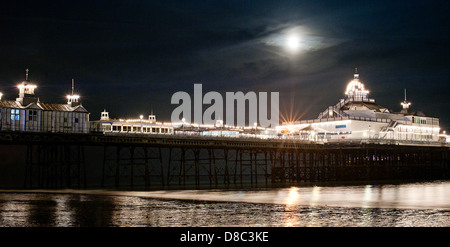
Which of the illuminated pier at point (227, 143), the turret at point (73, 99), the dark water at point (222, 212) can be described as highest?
the turret at point (73, 99)

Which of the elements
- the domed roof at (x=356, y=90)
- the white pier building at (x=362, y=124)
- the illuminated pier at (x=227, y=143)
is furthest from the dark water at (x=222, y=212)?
the domed roof at (x=356, y=90)

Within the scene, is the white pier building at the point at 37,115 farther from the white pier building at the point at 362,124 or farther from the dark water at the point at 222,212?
the white pier building at the point at 362,124

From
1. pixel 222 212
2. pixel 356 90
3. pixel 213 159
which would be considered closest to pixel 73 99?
pixel 213 159

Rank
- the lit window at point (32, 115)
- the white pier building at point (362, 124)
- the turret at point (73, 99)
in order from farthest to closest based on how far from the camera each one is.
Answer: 1. the white pier building at point (362, 124)
2. the turret at point (73, 99)
3. the lit window at point (32, 115)

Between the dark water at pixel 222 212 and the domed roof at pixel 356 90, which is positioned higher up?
the domed roof at pixel 356 90

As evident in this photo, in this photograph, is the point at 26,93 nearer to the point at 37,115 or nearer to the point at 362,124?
the point at 37,115

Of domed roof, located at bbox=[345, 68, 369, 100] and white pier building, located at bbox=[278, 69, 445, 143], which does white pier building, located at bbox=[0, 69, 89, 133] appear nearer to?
white pier building, located at bbox=[278, 69, 445, 143]

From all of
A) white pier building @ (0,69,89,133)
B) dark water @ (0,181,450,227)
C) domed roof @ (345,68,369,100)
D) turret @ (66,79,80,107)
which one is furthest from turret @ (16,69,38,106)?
domed roof @ (345,68,369,100)

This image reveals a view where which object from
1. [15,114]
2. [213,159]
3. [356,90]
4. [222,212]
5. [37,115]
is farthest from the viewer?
[356,90]

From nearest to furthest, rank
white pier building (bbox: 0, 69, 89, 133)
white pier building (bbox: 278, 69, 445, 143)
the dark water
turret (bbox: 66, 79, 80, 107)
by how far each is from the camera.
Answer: the dark water → white pier building (bbox: 0, 69, 89, 133) → turret (bbox: 66, 79, 80, 107) → white pier building (bbox: 278, 69, 445, 143)

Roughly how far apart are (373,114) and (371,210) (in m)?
80.0
